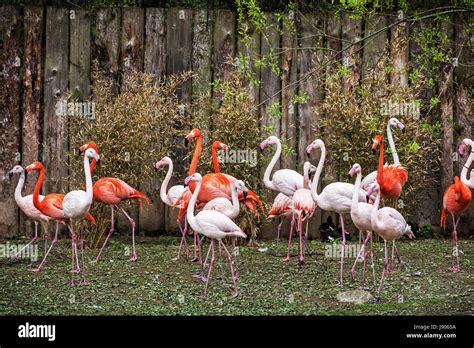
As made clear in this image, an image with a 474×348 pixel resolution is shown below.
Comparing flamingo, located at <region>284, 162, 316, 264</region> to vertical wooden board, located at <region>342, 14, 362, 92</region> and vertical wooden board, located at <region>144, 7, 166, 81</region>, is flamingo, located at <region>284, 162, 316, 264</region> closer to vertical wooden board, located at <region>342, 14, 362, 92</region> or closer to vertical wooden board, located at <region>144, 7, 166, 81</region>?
vertical wooden board, located at <region>342, 14, 362, 92</region>

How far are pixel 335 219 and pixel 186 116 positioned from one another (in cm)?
232

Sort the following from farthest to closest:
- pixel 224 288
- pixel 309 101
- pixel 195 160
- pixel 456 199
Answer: pixel 309 101 < pixel 195 160 < pixel 456 199 < pixel 224 288

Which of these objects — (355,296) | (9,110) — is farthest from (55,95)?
(355,296)

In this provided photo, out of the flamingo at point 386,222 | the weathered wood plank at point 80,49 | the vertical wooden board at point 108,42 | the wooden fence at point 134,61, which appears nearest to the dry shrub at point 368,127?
the wooden fence at point 134,61

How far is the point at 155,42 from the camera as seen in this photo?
12.5 metres

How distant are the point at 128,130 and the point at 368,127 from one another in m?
2.89

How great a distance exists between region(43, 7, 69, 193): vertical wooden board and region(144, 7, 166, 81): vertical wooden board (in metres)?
1.01

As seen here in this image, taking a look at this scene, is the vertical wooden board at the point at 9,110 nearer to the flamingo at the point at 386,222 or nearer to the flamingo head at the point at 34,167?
the flamingo head at the point at 34,167

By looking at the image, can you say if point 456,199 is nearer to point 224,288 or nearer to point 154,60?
point 224,288

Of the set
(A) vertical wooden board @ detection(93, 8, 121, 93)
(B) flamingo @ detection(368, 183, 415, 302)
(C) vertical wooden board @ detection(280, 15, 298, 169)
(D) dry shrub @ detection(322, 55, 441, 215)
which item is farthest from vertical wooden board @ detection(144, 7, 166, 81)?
(B) flamingo @ detection(368, 183, 415, 302)

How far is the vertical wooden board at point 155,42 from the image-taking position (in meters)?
12.5

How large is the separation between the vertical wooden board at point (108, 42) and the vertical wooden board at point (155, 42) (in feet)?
1.21

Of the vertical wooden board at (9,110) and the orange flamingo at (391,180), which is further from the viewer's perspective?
the vertical wooden board at (9,110)

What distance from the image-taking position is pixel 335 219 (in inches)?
504
